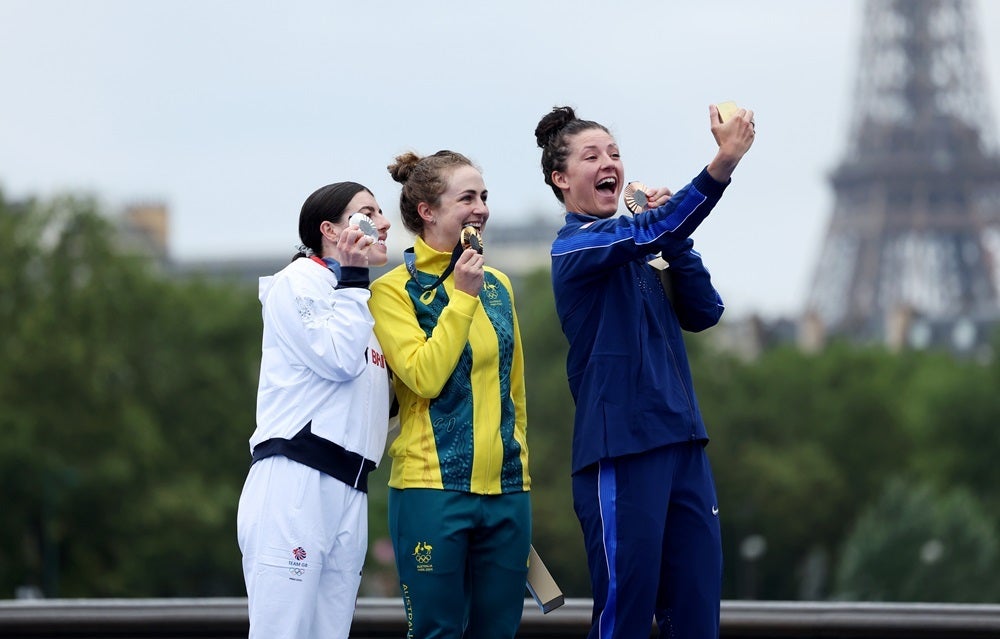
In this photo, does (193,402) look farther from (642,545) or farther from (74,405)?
(642,545)

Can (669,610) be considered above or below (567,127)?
below

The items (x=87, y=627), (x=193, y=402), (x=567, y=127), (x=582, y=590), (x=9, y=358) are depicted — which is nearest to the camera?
(x=567, y=127)

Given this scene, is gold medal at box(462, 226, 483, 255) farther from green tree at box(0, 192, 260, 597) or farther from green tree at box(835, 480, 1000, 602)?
green tree at box(835, 480, 1000, 602)

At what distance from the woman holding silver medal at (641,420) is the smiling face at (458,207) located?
11.6 inches

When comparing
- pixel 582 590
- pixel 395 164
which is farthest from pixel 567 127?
pixel 582 590

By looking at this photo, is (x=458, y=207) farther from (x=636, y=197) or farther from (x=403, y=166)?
(x=636, y=197)

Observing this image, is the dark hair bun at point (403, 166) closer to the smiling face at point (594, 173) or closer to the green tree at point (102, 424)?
the smiling face at point (594, 173)

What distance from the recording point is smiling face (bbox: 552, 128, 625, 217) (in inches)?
207

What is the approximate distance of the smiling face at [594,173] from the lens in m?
5.26

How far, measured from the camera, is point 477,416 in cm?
516

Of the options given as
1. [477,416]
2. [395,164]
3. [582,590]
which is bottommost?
[582,590]

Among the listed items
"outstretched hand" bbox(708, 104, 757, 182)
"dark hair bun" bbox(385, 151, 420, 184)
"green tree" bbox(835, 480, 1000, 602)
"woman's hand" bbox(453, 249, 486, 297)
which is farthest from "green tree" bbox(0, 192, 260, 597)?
"outstretched hand" bbox(708, 104, 757, 182)

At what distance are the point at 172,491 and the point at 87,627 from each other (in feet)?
97.4

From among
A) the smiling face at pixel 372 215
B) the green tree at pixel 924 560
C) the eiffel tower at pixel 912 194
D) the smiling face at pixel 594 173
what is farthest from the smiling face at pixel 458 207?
the eiffel tower at pixel 912 194
